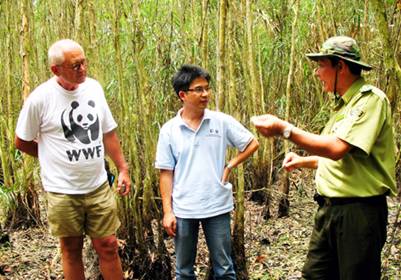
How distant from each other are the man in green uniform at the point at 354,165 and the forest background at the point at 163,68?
45cm

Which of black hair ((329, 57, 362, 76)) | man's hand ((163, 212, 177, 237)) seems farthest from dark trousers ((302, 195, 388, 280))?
man's hand ((163, 212, 177, 237))

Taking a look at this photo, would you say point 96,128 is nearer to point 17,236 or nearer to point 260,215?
point 17,236

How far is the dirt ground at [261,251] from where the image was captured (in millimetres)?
4441

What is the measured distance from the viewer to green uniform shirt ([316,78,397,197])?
7.75 ft

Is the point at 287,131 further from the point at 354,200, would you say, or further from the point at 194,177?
the point at 194,177

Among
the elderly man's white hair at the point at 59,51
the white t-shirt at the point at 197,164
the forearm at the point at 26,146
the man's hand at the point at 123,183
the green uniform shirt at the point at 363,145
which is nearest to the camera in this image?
the green uniform shirt at the point at 363,145

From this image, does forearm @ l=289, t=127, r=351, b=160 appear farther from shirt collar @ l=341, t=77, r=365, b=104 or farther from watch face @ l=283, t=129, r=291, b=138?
shirt collar @ l=341, t=77, r=365, b=104

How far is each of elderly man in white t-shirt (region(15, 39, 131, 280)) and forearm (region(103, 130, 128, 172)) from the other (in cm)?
10

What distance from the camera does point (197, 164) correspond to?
3109 mm

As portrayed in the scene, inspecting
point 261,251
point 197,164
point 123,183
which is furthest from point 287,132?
point 261,251

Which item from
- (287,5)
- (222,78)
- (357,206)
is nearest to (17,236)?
→ (222,78)

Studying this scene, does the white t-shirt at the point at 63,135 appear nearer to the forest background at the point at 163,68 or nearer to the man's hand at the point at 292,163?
the forest background at the point at 163,68

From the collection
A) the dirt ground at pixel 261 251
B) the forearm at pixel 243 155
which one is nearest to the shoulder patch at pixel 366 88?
the forearm at pixel 243 155

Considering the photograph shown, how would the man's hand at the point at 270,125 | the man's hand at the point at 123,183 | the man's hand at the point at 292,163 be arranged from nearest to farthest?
1. the man's hand at the point at 270,125
2. the man's hand at the point at 292,163
3. the man's hand at the point at 123,183
